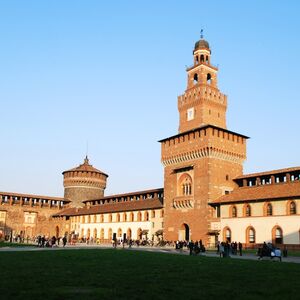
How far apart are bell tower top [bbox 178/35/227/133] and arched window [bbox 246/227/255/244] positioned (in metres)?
15.4

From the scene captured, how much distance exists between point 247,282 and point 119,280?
13.8ft

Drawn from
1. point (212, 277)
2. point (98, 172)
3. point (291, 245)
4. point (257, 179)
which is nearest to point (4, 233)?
point (98, 172)

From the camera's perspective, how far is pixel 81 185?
280ft

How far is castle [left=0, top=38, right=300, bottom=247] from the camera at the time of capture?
42906 millimetres

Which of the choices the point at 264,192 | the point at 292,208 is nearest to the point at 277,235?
the point at 292,208

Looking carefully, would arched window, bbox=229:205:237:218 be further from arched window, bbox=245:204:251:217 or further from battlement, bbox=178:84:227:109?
battlement, bbox=178:84:227:109

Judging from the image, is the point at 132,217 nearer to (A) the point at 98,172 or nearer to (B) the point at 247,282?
(A) the point at 98,172

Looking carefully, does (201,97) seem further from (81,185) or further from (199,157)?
(81,185)

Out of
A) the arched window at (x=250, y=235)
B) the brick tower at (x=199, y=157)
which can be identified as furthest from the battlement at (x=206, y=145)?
the arched window at (x=250, y=235)

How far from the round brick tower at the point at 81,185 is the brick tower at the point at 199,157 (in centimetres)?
3241

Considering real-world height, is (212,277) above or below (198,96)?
below

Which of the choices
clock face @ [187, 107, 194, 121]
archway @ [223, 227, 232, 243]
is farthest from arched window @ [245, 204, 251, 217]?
clock face @ [187, 107, 194, 121]

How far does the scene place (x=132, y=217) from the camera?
64.1 m

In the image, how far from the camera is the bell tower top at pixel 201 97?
5497 cm
